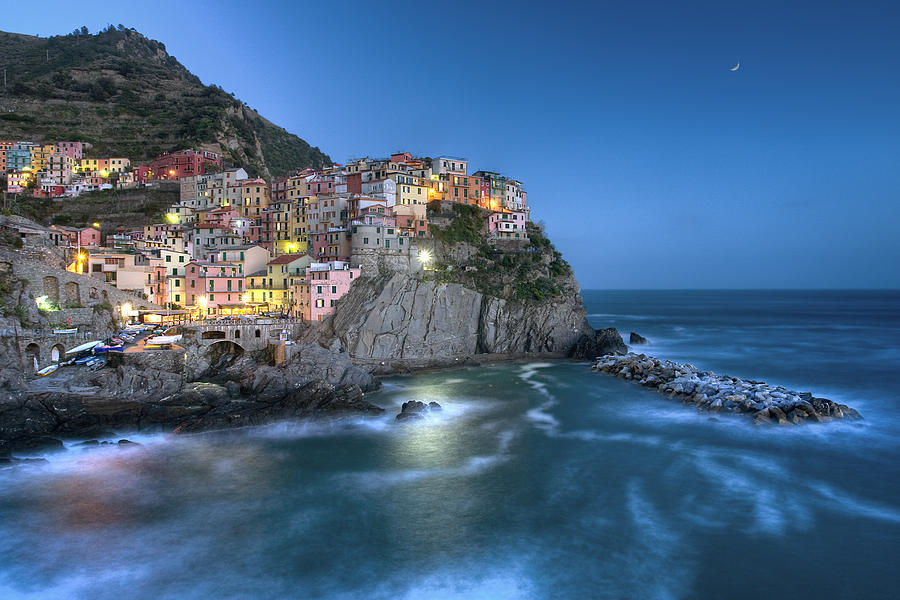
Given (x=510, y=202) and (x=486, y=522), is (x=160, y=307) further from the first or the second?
(x=510, y=202)

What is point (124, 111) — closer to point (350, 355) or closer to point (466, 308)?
point (350, 355)

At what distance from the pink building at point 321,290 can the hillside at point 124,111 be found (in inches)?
1328

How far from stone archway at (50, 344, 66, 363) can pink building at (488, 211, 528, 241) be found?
103 ft

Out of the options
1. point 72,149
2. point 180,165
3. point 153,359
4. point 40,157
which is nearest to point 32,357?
point 153,359

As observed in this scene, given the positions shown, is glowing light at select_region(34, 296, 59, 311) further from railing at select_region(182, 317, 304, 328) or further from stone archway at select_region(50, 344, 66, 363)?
railing at select_region(182, 317, 304, 328)

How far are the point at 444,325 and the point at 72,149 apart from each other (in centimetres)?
5029

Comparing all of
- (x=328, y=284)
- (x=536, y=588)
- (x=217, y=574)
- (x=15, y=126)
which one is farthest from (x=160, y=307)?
(x=15, y=126)

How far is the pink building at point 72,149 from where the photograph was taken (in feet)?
192

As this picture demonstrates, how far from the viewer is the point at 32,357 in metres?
25.5

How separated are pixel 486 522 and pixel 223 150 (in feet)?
199

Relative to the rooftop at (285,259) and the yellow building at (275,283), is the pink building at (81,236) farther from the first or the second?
the rooftop at (285,259)

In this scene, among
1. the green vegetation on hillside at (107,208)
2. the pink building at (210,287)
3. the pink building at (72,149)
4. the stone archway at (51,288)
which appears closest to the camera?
the stone archway at (51,288)

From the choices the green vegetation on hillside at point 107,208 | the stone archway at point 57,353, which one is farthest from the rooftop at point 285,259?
the green vegetation on hillside at point 107,208

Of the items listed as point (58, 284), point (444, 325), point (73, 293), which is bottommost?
point (444, 325)
